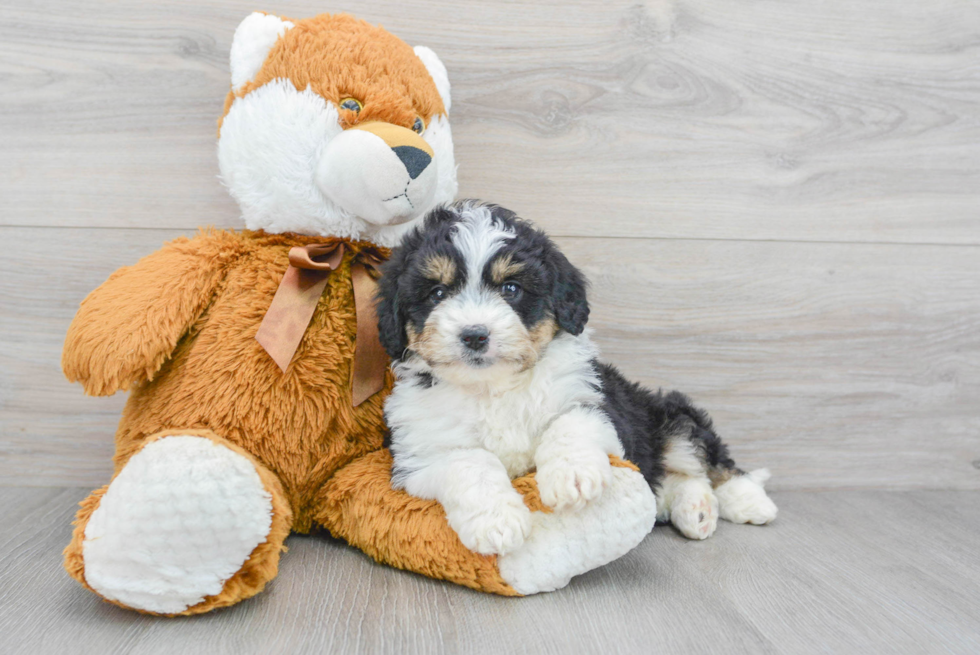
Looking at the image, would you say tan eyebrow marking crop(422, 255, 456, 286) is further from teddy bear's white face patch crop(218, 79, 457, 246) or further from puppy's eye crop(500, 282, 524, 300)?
teddy bear's white face patch crop(218, 79, 457, 246)

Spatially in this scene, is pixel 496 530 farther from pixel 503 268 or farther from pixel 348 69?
pixel 348 69

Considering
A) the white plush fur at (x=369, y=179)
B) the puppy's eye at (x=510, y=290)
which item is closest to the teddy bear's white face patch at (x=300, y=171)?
the white plush fur at (x=369, y=179)

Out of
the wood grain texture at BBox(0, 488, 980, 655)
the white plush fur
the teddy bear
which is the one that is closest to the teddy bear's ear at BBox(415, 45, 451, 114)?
the teddy bear

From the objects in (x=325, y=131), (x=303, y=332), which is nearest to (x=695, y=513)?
(x=303, y=332)

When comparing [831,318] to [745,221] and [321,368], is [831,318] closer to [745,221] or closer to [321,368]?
[745,221]

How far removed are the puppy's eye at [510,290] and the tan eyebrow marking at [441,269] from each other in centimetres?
11

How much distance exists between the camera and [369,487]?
1.62 m

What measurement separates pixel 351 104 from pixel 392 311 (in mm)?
509

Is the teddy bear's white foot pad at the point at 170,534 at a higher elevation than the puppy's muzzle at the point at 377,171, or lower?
lower

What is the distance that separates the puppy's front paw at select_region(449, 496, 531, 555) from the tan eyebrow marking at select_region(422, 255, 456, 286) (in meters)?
0.47

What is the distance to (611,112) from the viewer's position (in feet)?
7.18

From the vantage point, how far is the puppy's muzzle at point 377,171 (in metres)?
1.55

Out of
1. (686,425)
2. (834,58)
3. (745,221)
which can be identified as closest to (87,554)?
(686,425)

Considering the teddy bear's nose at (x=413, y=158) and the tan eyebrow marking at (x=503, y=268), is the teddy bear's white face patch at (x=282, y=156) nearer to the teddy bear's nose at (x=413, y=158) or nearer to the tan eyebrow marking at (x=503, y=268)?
the teddy bear's nose at (x=413, y=158)
